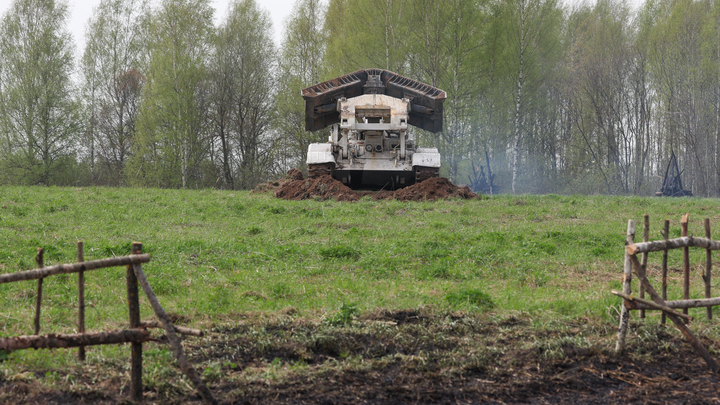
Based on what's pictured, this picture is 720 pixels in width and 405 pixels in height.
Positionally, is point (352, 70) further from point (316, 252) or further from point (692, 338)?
point (692, 338)

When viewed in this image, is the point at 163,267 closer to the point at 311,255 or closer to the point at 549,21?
the point at 311,255

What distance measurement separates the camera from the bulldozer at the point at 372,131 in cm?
1923

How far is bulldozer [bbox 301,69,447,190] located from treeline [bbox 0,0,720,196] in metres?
10.0

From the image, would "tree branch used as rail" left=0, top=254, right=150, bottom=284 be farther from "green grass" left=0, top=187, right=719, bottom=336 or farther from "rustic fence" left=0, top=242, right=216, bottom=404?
"green grass" left=0, top=187, right=719, bottom=336

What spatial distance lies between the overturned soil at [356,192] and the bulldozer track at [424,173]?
0.64 meters

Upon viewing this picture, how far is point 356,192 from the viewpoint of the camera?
1802cm

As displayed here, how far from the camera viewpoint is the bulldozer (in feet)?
63.1

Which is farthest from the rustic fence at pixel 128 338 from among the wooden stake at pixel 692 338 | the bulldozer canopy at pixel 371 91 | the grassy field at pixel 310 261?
the bulldozer canopy at pixel 371 91

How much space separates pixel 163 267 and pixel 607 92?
109 feet

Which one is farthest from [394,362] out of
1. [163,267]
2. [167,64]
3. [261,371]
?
[167,64]

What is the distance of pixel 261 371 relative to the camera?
4.88 metres

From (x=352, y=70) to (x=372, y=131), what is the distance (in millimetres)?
14384

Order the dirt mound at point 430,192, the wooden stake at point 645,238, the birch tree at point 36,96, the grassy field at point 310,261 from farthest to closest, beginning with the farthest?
the birch tree at point 36,96, the dirt mound at point 430,192, the grassy field at point 310,261, the wooden stake at point 645,238

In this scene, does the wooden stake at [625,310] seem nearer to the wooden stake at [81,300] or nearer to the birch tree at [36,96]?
the wooden stake at [81,300]
